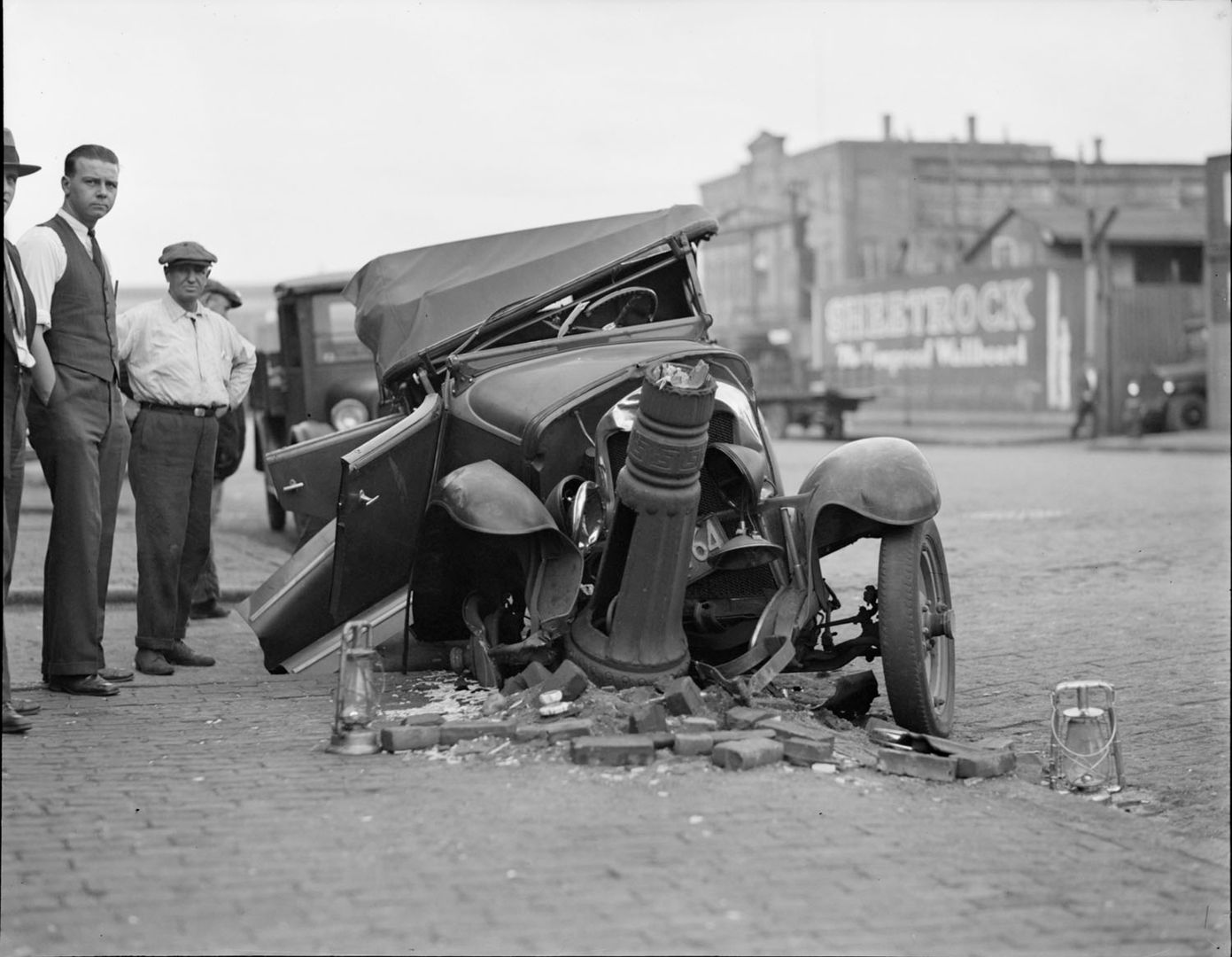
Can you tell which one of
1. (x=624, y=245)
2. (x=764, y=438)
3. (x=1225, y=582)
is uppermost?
(x=624, y=245)

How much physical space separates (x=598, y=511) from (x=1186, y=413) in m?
30.4

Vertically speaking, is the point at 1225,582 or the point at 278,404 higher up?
the point at 278,404

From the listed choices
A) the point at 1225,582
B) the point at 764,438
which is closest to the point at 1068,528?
the point at 1225,582

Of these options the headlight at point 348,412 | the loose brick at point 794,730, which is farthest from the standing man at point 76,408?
the headlight at point 348,412

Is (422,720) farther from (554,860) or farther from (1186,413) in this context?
(1186,413)

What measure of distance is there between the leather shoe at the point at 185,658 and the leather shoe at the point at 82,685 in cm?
93

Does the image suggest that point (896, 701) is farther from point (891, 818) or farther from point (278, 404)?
point (278, 404)

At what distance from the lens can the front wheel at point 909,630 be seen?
5.66 meters

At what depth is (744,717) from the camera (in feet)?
17.5

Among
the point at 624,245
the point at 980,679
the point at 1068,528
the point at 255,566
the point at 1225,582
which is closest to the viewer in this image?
the point at 980,679

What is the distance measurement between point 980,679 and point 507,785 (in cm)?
313

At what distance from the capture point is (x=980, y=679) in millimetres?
7152

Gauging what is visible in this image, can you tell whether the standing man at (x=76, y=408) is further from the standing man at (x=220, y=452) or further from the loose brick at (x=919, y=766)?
the loose brick at (x=919, y=766)

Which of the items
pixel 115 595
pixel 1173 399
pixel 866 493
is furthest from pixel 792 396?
pixel 866 493
